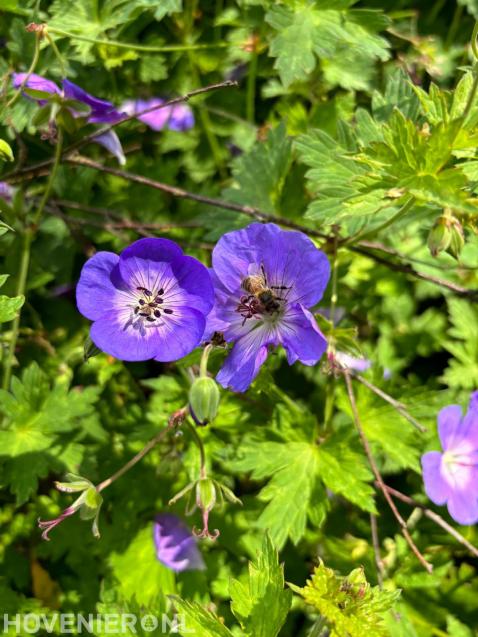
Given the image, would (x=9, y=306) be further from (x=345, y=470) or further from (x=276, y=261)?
(x=345, y=470)

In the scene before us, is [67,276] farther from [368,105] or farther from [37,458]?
[368,105]

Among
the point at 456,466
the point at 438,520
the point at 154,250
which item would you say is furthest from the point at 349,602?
the point at 154,250

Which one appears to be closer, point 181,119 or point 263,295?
point 263,295

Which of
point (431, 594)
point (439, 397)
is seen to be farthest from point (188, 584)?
point (439, 397)

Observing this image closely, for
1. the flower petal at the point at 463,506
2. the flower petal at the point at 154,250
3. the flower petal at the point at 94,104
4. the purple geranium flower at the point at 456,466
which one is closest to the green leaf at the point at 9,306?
the flower petal at the point at 154,250

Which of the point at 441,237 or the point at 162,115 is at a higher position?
the point at 441,237

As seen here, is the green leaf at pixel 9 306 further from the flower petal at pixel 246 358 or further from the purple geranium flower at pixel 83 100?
the purple geranium flower at pixel 83 100

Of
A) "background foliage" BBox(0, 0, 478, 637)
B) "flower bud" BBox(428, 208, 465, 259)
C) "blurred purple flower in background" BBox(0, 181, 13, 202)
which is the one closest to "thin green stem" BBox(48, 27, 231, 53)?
"background foliage" BBox(0, 0, 478, 637)
